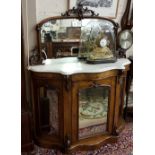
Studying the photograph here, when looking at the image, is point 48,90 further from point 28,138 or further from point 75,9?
point 75,9

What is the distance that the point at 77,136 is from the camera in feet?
6.33

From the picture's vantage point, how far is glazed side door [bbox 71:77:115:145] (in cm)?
180

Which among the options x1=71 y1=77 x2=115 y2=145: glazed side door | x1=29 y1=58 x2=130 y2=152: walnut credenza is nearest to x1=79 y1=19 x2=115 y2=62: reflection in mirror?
x1=29 y1=58 x2=130 y2=152: walnut credenza

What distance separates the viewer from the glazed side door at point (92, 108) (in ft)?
5.92

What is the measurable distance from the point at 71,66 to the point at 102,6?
0.72 m

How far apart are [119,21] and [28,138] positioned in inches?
59.1

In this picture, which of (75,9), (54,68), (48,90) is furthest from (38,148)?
(75,9)

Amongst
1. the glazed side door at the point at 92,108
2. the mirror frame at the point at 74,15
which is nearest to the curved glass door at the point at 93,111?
the glazed side door at the point at 92,108

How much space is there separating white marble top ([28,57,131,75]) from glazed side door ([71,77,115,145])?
0.11 metres

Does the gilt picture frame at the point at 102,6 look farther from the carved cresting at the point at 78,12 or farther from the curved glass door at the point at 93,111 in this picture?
the curved glass door at the point at 93,111

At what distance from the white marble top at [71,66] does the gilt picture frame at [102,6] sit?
493mm

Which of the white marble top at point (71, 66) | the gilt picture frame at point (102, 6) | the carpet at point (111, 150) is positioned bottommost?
the carpet at point (111, 150)
